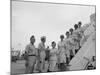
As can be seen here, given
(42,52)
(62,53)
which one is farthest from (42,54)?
(62,53)

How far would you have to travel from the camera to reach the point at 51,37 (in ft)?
7.71

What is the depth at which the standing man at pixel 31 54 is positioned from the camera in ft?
7.39

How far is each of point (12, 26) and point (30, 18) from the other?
23cm

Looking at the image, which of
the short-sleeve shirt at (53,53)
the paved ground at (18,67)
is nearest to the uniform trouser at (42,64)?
the short-sleeve shirt at (53,53)

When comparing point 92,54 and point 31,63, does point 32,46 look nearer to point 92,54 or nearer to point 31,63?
point 31,63

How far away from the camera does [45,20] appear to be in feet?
7.64

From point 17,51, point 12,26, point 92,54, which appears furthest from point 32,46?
point 92,54

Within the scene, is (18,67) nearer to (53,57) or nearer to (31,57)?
(31,57)

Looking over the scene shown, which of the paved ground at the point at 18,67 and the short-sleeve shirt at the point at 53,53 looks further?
the short-sleeve shirt at the point at 53,53

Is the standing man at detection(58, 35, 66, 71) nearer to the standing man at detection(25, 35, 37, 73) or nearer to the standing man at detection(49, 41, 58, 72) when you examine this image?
the standing man at detection(49, 41, 58, 72)

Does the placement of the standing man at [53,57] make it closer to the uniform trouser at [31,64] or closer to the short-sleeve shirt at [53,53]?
the short-sleeve shirt at [53,53]

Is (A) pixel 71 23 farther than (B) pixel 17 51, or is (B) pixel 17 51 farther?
(A) pixel 71 23

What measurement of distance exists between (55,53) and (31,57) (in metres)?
0.30
